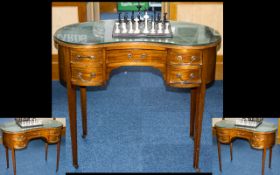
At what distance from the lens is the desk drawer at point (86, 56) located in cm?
408

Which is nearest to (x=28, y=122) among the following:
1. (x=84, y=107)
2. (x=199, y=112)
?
(x=84, y=107)

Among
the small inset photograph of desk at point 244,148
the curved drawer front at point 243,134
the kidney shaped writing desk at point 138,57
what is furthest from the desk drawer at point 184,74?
the curved drawer front at point 243,134

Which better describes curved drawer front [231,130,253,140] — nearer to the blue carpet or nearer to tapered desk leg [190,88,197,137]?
the blue carpet

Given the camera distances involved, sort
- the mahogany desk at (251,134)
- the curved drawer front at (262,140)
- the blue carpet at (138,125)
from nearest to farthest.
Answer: the mahogany desk at (251,134) < the curved drawer front at (262,140) < the blue carpet at (138,125)

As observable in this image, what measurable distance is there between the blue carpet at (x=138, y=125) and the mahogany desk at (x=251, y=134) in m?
0.67

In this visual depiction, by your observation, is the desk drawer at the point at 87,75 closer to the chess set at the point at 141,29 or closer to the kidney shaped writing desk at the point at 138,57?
the kidney shaped writing desk at the point at 138,57

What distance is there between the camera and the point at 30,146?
3895 mm

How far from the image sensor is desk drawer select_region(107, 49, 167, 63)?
4160 mm

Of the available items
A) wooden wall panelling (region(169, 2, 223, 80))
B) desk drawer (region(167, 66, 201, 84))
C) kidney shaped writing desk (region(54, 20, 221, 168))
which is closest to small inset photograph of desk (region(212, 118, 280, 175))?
kidney shaped writing desk (region(54, 20, 221, 168))

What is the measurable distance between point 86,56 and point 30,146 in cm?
92

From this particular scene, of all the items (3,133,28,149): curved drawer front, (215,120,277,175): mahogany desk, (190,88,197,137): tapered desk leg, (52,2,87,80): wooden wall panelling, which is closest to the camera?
(3,133,28,149): curved drawer front

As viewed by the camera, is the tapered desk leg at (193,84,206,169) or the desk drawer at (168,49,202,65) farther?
the tapered desk leg at (193,84,206,169)

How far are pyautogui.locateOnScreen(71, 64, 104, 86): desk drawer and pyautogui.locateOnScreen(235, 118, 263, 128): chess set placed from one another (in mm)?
1320

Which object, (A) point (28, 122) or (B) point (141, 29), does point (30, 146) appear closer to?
(A) point (28, 122)
